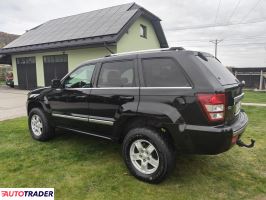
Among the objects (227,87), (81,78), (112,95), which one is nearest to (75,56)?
(81,78)

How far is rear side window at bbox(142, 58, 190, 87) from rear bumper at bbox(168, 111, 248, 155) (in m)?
0.60

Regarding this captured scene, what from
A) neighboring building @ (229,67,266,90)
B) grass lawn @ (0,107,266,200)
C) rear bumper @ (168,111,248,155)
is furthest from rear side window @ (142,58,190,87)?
neighboring building @ (229,67,266,90)

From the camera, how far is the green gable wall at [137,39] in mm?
14262

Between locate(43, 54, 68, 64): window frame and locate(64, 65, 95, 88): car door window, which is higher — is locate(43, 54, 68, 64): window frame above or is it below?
above

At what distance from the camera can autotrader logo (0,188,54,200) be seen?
10.2ft

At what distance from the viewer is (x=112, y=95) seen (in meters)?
3.73

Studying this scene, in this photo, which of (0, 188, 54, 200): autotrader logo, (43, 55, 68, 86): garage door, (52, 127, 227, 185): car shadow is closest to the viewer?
(0, 188, 54, 200): autotrader logo

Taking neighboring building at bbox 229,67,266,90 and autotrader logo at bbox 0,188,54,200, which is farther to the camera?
neighboring building at bbox 229,67,266,90

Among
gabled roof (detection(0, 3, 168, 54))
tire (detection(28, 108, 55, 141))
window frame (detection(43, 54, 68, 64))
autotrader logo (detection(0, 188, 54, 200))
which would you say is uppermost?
gabled roof (detection(0, 3, 168, 54))

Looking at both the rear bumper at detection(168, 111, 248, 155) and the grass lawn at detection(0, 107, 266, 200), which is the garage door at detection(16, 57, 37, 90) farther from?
the rear bumper at detection(168, 111, 248, 155)

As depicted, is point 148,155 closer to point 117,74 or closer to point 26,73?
point 117,74

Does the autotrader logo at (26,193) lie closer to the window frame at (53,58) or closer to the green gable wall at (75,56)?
the green gable wall at (75,56)

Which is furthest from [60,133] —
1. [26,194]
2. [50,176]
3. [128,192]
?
[128,192]

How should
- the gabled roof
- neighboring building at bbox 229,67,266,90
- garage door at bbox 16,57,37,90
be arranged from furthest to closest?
neighboring building at bbox 229,67,266,90 → garage door at bbox 16,57,37,90 → the gabled roof
